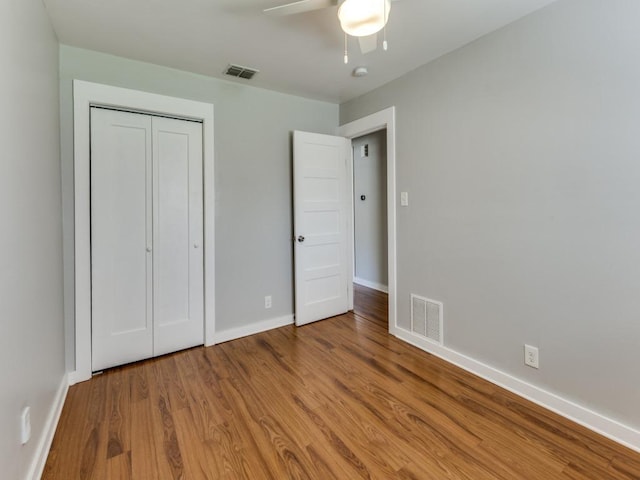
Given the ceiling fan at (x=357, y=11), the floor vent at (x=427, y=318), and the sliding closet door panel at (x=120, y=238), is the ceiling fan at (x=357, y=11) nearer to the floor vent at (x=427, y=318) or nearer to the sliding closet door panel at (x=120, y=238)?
the sliding closet door panel at (x=120, y=238)

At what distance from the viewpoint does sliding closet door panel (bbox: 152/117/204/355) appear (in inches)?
102

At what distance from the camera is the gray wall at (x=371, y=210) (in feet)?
15.3

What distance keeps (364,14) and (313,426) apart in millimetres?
2155

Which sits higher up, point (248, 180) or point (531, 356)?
point (248, 180)

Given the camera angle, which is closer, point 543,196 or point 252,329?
point 543,196

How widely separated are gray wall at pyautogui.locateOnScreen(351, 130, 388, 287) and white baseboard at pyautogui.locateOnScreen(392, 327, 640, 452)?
2203 millimetres

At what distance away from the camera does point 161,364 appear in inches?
98.8

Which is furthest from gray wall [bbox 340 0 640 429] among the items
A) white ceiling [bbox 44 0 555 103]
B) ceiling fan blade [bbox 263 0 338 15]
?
ceiling fan blade [bbox 263 0 338 15]

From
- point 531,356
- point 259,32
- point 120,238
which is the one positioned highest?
point 259,32

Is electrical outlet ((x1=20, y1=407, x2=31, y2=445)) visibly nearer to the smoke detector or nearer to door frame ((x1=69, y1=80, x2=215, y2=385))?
door frame ((x1=69, y1=80, x2=215, y2=385))

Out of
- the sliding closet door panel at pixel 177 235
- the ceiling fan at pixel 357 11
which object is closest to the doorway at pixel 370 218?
the sliding closet door panel at pixel 177 235

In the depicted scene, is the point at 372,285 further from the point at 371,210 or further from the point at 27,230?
the point at 27,230

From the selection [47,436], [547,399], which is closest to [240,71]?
[47,436]

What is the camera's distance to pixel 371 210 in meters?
4.89
